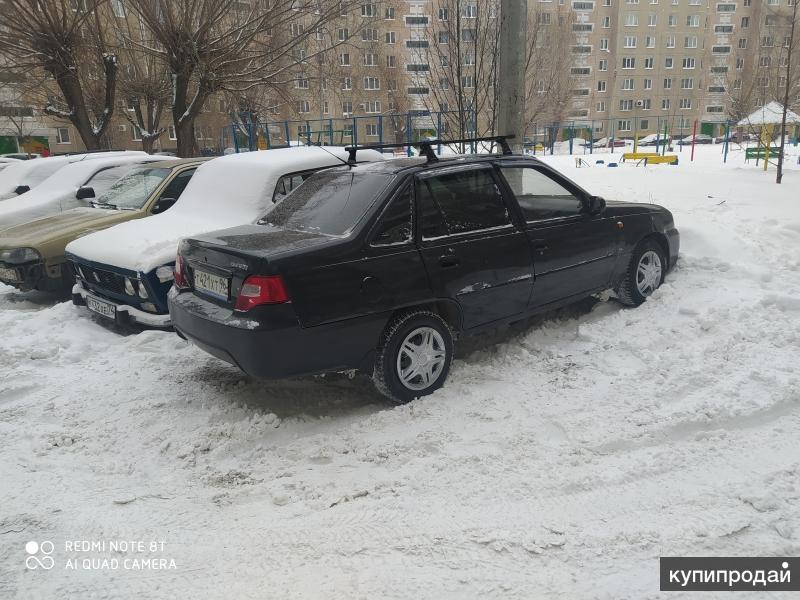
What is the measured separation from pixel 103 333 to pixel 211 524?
339 cm

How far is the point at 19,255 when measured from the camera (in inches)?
260

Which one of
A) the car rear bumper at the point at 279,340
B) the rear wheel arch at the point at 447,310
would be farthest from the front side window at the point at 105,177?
the rear wheel arch at the point at 447,310

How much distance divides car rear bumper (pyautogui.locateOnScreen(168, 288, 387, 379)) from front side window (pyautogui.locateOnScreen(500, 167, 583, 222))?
169cm

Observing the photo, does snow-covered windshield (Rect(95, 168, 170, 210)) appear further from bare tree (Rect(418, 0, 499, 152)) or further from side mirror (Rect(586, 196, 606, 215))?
side mirror (Rect(586, 196, 606, 215))

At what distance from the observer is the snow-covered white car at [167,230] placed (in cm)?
542

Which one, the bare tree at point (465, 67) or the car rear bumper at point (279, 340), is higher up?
the bare tree at point (465, 67)

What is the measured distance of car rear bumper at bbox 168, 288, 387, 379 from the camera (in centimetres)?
357

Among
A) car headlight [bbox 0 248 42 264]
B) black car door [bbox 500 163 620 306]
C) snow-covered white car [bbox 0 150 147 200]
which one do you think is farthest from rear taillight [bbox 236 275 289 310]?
snow-covered white car [bbox 0 150 147 200]

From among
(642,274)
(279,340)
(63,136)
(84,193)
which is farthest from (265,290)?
(63,136)

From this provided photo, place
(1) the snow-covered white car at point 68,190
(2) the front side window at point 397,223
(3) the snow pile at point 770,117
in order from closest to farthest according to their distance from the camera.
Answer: (2) the front side window at point 397,223, (1) the snow-covered white car at point 68,190, (3) the snow pile at point 770,117

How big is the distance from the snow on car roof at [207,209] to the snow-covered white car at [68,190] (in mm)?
2704

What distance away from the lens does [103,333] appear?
5.69 metres

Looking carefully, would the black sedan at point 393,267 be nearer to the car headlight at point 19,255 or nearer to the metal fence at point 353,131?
the metal fence at point 353,131

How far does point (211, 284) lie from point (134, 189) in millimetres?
4594
